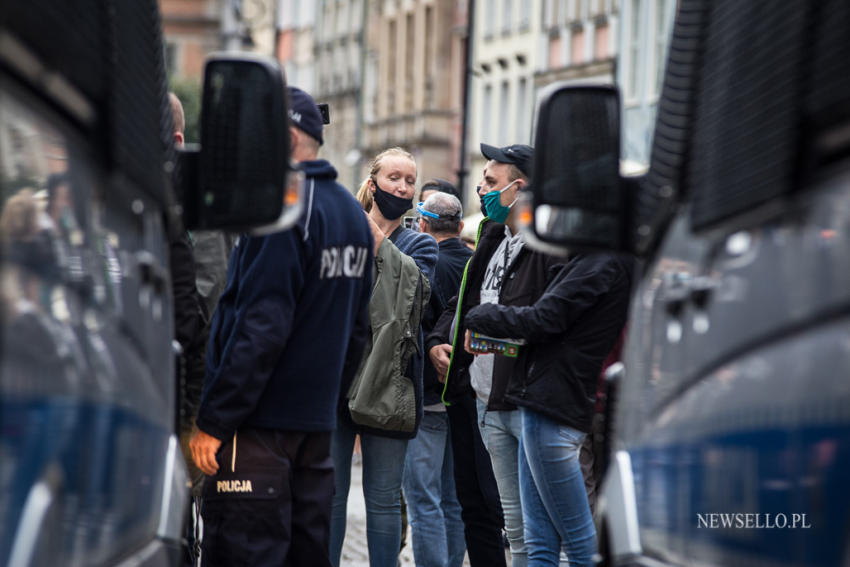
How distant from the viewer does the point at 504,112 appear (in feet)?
166

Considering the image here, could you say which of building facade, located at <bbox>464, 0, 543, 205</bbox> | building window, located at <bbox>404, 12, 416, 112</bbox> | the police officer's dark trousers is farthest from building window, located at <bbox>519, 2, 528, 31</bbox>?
the police officer's dark trousers

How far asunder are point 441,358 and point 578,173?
458 centimetres

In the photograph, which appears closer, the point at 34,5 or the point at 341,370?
the point at 34,5

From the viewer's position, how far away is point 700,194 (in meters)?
3.18

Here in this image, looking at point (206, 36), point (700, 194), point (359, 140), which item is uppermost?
point (206, 36)

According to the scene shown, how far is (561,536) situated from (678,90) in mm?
3772

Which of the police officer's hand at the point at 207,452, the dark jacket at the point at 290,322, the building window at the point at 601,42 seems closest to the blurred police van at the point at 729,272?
the dark jacket at the point at 290,322

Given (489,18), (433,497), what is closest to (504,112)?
(489,18)

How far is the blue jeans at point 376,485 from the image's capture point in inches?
307

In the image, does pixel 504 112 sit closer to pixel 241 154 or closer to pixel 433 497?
pixel 433 497

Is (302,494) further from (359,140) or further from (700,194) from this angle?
(359,140)

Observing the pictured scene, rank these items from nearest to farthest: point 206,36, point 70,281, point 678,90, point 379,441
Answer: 1. point 70,281
2. point 678,90
3. point 379,441
4. point 206,36

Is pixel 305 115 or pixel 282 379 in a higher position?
pixel 305 115

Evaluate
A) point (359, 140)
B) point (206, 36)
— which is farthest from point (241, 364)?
point (206, 36)
